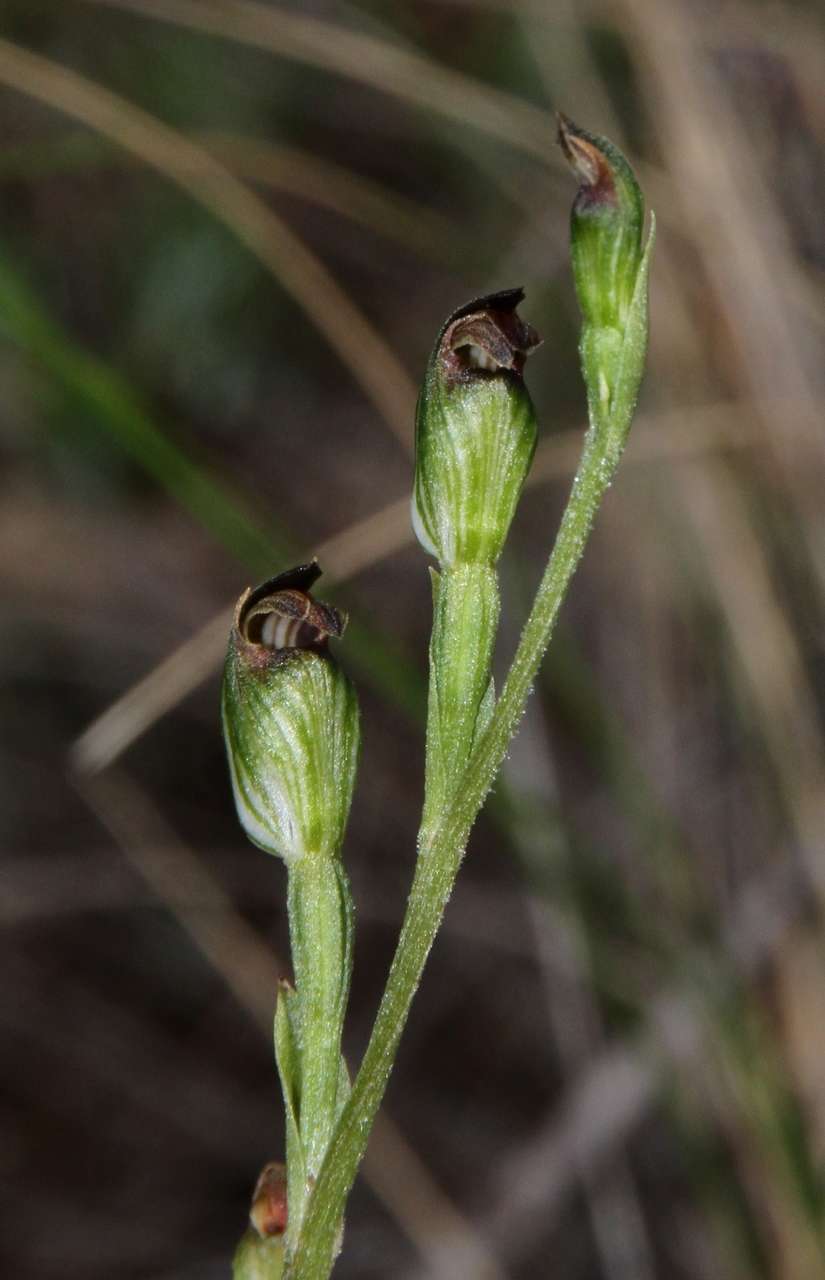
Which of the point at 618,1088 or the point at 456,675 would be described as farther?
the point at 618,1088

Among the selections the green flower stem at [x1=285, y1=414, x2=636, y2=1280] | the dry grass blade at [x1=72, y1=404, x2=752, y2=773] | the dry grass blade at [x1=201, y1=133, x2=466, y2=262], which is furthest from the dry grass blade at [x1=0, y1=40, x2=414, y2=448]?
the green flower stem at [x1=285, y1=414, x2=636, y2=1280]

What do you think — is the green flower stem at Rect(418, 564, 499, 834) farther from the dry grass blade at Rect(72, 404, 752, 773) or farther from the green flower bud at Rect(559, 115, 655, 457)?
the dry grass blade at Rect(72, 404, 752, 773)

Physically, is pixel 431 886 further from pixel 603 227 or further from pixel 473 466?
pixel 603 227

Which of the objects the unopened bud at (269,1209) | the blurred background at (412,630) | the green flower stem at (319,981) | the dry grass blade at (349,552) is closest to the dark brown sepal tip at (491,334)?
the green flower stem at (319,981)

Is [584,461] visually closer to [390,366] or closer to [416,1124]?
[390,366]

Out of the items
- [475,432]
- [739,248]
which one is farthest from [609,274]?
[739,248]
